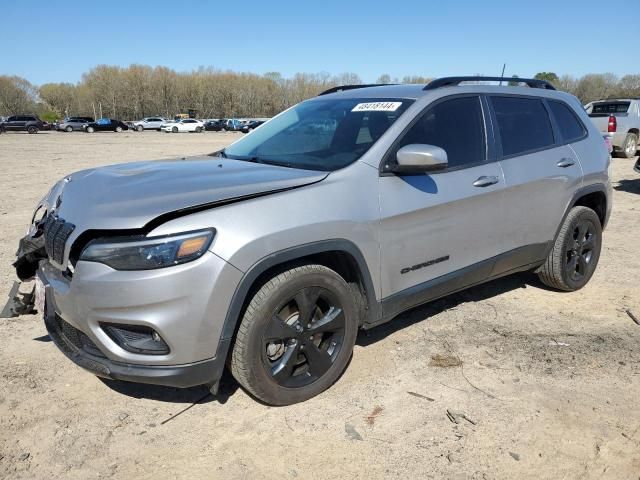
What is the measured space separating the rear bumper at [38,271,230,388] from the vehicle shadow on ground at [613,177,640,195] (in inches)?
424

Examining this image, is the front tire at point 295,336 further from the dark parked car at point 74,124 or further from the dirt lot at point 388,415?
the dark parked car at point 74,124

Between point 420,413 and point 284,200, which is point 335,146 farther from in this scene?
point 420,413

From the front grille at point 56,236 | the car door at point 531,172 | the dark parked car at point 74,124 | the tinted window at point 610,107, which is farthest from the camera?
the dark parked car at point 74,124

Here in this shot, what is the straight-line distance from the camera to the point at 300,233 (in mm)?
2775

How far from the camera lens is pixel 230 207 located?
2607mm

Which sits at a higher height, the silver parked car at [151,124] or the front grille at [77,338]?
the silver parked car at [151,124]

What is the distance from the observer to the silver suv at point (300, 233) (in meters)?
2.50

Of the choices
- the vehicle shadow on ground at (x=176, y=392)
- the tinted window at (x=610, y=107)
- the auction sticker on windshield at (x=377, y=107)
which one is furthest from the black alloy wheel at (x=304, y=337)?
the tinted window at (x=610, y=107)

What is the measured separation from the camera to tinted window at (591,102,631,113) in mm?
16547

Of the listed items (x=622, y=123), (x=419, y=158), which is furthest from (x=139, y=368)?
(x=622, y=123)

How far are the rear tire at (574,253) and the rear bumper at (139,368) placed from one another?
3.24m

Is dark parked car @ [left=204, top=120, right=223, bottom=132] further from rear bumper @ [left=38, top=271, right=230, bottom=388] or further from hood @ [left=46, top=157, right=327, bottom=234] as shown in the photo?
rear bumper @ [left=38, top=271, right=230, bottom=388]

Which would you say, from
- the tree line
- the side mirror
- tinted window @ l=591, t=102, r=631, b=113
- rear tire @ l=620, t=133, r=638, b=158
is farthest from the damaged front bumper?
the tree line

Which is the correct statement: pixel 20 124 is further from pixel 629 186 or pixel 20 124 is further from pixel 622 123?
pixel 629 186
